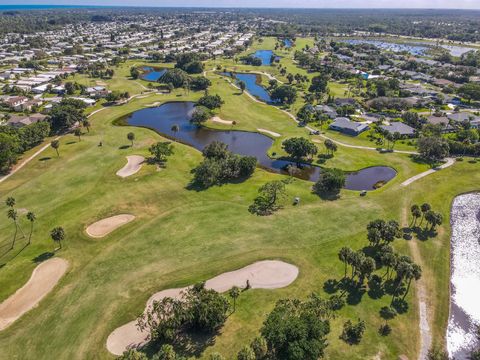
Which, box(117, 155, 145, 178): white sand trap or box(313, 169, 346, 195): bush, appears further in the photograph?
box(117, 155, 145, 178): white sand trap

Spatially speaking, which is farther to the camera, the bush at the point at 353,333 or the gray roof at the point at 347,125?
the gray roof at the point at 347,125

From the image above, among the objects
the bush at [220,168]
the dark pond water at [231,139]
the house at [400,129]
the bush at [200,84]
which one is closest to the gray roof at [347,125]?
Answer: the house at [400,129]

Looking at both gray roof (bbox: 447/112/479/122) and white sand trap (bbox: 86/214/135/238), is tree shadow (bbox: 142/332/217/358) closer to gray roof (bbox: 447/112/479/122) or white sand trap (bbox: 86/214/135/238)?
white sand trap (bbox: 86/214/135/238)

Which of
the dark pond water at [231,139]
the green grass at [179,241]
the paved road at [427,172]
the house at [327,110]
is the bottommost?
the dark pond water at [231,139]

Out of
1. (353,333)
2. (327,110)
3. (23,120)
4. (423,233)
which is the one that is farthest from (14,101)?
A: (423,233)

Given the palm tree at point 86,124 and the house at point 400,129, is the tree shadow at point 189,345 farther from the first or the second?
the house at point 400,129

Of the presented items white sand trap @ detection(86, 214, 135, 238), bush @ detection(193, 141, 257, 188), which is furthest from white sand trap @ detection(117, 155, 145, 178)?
white sand trap @ detection(86, 214, 135, 238)

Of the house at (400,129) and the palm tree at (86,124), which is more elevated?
the house at (400,129)
